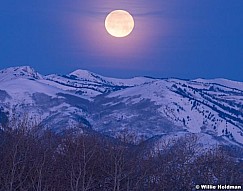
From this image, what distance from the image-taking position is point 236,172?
181ft

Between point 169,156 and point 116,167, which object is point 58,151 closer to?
point 116,167

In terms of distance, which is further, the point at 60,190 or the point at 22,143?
the point at 22,143

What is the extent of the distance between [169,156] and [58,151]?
13.4m

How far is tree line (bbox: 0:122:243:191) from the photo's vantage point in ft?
150

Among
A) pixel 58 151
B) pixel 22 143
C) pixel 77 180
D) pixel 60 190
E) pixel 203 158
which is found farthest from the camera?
pixel 203 158

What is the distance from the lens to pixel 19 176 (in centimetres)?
4334

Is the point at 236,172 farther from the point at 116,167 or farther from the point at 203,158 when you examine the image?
the point at 116,167

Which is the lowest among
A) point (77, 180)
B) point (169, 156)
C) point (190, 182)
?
point (77, 180)

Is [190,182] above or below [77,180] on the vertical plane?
above

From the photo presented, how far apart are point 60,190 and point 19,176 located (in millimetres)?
3827

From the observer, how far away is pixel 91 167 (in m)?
48.9

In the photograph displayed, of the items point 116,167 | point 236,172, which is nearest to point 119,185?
point 116,167

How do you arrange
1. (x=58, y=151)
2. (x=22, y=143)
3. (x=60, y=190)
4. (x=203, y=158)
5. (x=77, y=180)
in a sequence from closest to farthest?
(x=77, y=180) → (x=60, y=190) → (x=22, y=143) → (x=58, y=151) → (x=203, y=158)

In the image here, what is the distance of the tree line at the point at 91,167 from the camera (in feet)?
150
